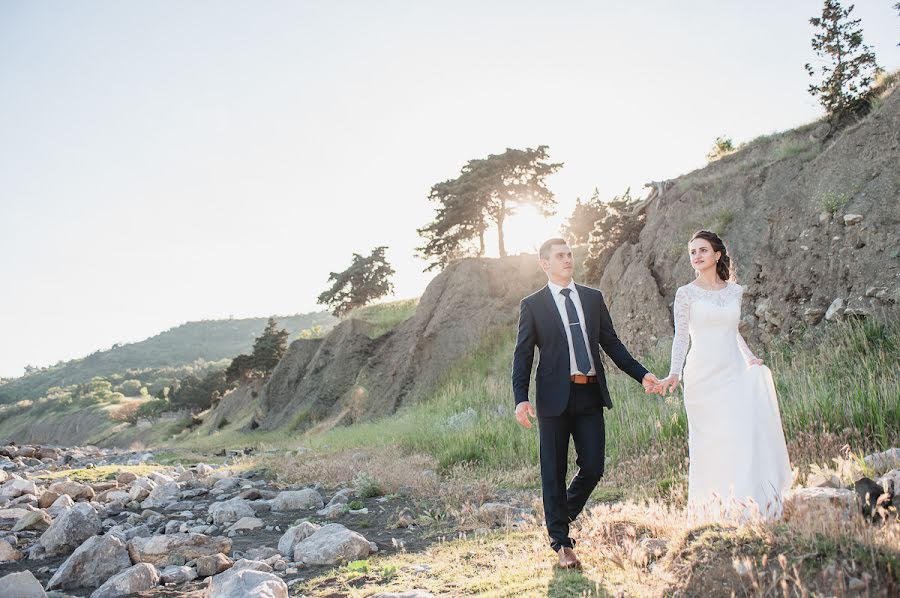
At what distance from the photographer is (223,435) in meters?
35.1

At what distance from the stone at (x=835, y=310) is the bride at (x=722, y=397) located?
666 cm

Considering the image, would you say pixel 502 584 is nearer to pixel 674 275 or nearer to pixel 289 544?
pixel 289 544

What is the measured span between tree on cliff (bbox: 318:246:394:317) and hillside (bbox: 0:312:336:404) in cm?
9964

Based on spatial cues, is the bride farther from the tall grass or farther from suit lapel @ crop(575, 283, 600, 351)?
the tall grass

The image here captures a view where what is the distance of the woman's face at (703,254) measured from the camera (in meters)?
5.34

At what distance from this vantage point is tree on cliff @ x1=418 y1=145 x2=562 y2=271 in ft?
101

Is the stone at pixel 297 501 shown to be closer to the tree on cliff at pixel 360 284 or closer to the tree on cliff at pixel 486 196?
the tree on cliff at pixel 486 196

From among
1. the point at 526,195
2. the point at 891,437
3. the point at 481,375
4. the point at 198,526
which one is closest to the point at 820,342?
the point at 891,437

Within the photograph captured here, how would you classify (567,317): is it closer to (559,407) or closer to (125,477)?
(559,407)

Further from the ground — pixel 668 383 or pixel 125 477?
pixel 668 383

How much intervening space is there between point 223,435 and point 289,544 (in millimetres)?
31553

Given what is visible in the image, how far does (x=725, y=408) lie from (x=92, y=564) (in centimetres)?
589

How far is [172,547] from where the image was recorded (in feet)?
21.2

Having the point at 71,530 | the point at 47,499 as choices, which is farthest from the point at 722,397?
the point at 47,499
